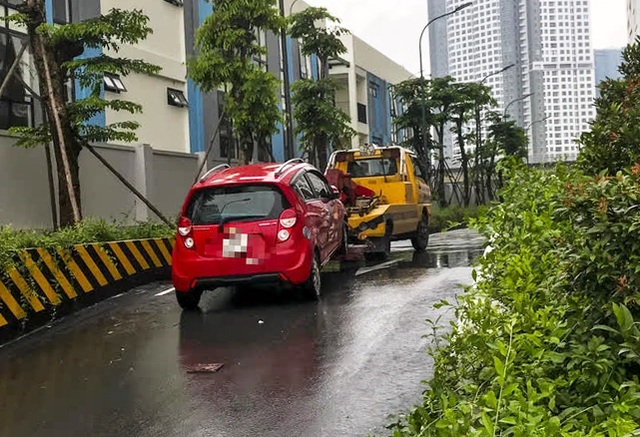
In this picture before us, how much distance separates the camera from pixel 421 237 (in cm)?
1658

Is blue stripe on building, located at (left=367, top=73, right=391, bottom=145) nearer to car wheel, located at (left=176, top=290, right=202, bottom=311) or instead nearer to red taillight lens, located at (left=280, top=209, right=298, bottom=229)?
car wheel, located at (left=176, top=290, right=202, bottom=311)

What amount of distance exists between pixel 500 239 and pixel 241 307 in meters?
4.36

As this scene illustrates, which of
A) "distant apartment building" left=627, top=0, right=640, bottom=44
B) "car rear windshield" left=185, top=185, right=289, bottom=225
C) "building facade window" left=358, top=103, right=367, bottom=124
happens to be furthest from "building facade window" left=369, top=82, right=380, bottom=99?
"car rear windshield" left=185, top=185, right=289, bottom=225

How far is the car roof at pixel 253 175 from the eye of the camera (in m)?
9.48

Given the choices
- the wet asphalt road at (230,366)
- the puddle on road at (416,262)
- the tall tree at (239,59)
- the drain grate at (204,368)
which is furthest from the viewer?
the tall tree at (239,59)

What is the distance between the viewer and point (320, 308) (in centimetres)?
923

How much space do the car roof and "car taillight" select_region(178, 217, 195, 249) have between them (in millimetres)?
479

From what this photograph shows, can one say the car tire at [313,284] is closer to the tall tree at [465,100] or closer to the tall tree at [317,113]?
the tall tree at [317,113]

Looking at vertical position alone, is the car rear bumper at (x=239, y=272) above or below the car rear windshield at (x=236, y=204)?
below

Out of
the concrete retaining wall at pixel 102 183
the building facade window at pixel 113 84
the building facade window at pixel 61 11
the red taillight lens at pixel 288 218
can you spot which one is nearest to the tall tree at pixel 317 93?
the concrete retaining wall at pixel 102 183

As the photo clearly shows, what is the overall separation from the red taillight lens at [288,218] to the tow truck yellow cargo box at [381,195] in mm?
4536

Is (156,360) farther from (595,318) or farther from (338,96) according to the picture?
(338,96)

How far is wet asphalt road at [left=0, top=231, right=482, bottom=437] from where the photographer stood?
5.27 m

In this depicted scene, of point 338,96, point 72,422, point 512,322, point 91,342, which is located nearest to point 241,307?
point 91,342
